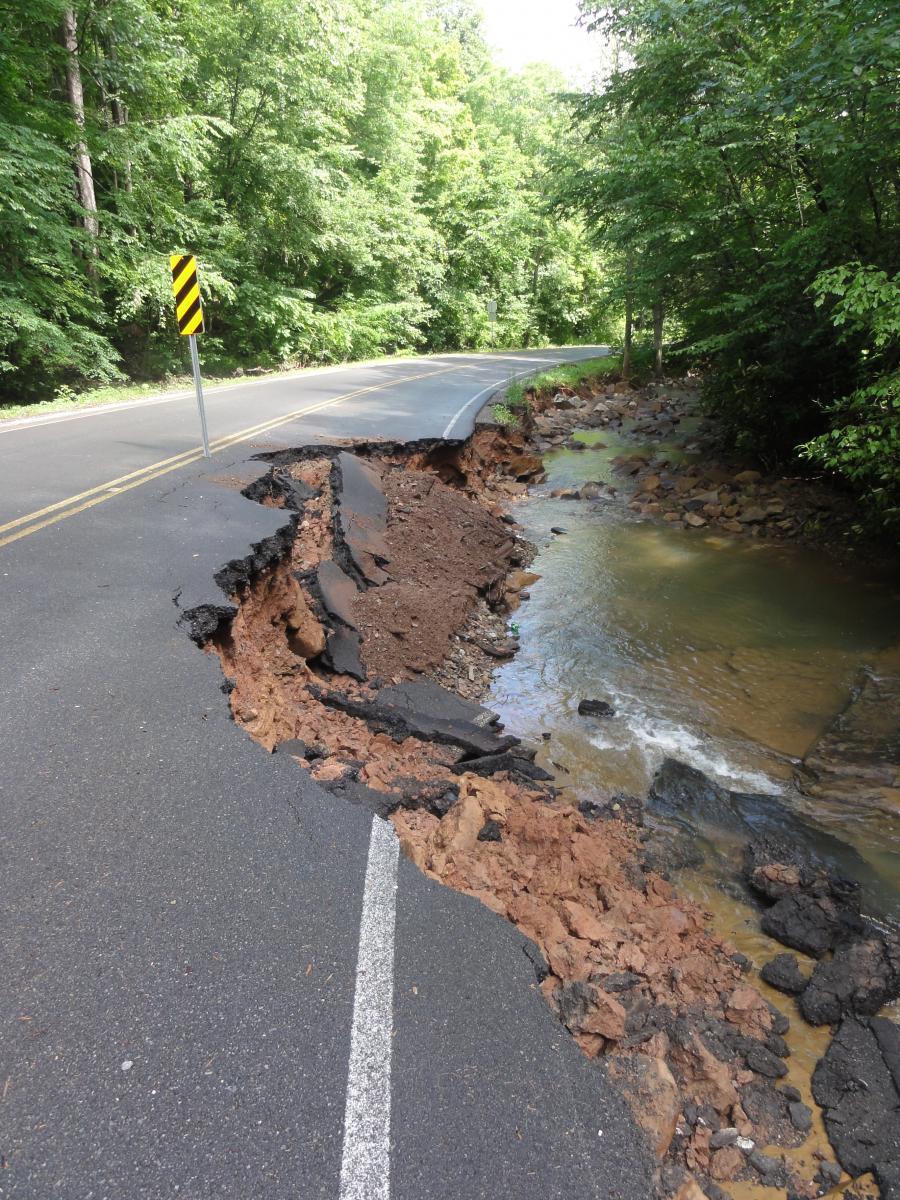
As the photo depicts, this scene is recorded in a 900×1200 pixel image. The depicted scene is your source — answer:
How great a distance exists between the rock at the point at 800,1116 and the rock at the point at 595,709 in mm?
4390

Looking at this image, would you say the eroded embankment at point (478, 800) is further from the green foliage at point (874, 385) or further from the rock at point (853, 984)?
the green foliage at point (874, 385)

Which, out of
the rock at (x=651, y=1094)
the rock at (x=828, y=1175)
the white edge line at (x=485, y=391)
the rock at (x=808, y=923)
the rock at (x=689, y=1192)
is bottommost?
the rock at (x=808, y=923)

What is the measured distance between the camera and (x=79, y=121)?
660 inches

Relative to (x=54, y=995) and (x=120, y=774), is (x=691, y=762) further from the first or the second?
(x=54, y=995)

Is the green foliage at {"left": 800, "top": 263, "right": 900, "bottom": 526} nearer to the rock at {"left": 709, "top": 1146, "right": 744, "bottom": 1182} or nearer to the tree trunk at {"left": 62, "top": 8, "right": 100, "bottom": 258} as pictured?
the rock at {"left": 709, "top": 1146, "right": 744, "bottom": 1182}

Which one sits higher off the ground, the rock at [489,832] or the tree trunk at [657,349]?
the tree trunk at [657,349]

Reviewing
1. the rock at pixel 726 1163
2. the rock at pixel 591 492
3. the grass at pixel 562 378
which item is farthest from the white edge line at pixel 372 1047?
the grass at pixel 562 378

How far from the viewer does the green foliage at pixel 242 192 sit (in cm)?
1558

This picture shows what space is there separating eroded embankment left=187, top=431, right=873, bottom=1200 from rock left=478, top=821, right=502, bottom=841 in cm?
1

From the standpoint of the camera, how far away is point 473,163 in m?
40.9

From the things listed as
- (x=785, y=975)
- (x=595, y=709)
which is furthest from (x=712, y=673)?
(x=785, y=975)

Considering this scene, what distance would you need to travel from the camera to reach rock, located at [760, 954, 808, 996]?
3900mm

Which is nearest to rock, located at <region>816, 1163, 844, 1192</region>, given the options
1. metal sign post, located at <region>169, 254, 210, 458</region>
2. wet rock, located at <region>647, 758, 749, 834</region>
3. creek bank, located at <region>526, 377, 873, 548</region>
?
wet rock, located at <region>647, 758, 749, 834</region>

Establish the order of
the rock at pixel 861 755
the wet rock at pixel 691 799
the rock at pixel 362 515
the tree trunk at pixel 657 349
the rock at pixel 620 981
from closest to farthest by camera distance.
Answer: the rock at pixel 620 981 → the wet rock at pixel 691 799 → the rock at pixel 861 755 → the rock at pixel 362 515 → the tree trunk at pixel 657 349
